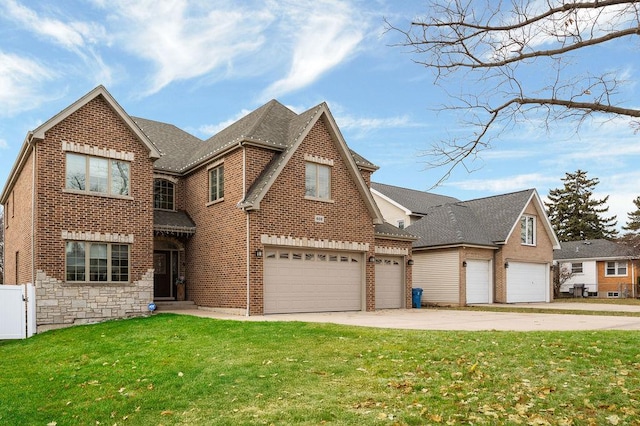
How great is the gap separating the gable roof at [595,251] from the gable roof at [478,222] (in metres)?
13.0

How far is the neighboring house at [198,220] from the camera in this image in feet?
56.5

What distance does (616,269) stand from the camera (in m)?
42.3

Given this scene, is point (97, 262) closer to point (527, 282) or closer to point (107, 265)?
point (107, 265)

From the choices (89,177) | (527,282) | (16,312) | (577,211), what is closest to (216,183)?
(89,177)

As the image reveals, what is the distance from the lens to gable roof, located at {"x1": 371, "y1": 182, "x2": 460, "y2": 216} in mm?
34469

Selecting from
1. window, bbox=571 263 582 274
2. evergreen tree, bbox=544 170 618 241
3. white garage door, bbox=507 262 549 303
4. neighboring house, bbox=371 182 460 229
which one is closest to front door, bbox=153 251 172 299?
neighboring house, bbox=371 182 460 229

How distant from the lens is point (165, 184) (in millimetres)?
22719

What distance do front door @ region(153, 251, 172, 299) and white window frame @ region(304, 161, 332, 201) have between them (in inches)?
273

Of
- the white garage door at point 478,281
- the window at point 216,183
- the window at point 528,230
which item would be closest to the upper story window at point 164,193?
the window at point 216,183

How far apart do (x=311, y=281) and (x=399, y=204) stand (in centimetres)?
1628

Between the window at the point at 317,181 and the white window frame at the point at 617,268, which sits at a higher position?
the window at the point at 317,181

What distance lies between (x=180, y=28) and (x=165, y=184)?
8569 mm

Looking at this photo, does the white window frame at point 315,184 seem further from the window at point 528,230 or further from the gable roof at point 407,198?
the window at point 528,230

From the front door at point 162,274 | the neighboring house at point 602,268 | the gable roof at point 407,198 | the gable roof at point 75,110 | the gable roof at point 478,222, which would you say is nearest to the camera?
the gable roof at point 75,110
